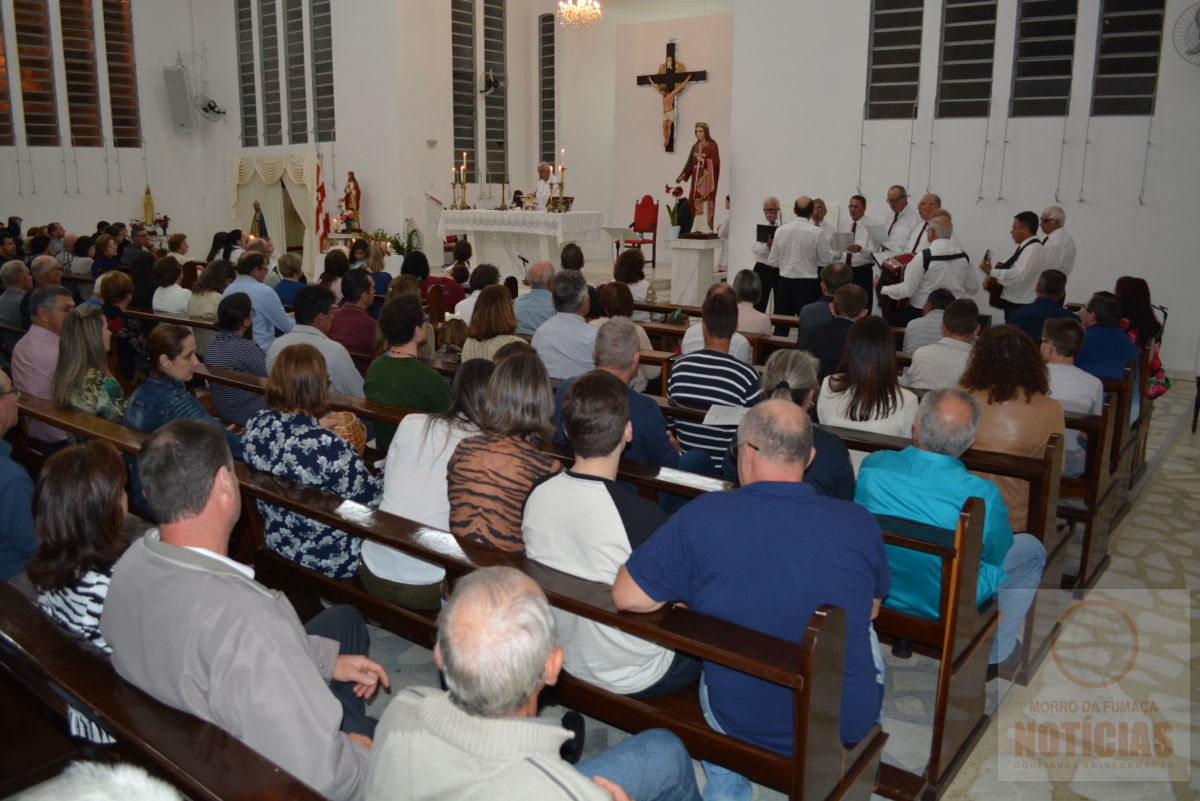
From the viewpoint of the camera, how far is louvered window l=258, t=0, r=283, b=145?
16.2 m

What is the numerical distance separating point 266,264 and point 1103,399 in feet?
17.4

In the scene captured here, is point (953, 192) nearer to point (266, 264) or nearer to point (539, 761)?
point (266, 264)

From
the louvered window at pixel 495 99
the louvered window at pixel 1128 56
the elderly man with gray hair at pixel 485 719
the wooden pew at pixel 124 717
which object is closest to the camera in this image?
the elderly man with gray hair at pixel 485 719

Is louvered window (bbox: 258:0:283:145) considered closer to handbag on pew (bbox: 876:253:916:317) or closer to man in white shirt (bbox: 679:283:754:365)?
handbag on pew (bbox: 876:253:916:317)

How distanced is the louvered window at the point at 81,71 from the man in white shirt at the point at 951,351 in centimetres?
1609

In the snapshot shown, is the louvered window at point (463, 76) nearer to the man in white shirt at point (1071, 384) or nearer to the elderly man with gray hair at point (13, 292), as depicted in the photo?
the elderly man with gray hair at point (13, 292)

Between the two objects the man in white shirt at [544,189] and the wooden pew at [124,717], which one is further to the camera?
the man in white shirt at [544,189]

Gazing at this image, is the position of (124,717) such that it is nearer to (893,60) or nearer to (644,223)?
(893,60)

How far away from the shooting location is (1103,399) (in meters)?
4.55

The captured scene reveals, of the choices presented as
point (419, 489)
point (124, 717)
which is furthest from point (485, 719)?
point (419, 489)

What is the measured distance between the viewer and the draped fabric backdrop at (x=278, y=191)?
15891 mm

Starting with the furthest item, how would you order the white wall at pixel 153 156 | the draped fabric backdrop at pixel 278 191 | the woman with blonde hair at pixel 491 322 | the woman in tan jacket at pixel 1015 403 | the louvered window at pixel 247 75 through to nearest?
the louvered window at pixel 247 75, the draped fabric backdrop at pixel 278 191, the white wall at pixel 153 156, the woman with blonde hair at pixel 491 322, the woman in tan jacket at pixel 1015 403

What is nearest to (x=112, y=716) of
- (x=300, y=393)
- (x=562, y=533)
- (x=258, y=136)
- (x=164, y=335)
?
(x=562, y=533)

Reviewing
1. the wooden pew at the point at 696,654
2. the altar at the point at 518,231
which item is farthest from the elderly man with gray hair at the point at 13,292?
the altar at the point at 518,231
